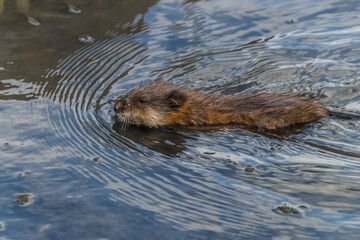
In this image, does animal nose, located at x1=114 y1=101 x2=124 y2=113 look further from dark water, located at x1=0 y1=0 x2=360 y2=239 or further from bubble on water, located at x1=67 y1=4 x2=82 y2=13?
bubble on water, located at x1=67 y1=4 x2=82 y2=13

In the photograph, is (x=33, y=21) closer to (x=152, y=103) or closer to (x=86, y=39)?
(x=86, y=39)

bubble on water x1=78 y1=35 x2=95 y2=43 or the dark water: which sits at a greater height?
bubble on water x1=78 y1=35 x2=95 y2=43

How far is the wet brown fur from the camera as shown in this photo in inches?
249

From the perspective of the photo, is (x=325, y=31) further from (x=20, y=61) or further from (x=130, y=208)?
(x=130, y=208)

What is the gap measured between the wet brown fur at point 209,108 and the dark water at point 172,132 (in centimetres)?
17

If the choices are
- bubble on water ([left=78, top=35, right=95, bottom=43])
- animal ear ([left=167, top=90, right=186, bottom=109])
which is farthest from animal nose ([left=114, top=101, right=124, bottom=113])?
bubble on water ([left=78, top=35, right=95, bottom=43])

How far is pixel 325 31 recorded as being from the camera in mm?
8086

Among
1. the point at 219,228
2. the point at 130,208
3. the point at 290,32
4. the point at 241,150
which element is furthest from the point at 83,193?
the point at 290,32

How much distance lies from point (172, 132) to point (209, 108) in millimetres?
514

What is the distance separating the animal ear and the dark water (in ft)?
1.14

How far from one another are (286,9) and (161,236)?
5.56 m

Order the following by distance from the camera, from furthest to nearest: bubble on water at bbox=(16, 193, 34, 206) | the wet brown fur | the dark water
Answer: the wet brown fur < bubble on water at bbox=(16, 193, 34, 206) < the dark water

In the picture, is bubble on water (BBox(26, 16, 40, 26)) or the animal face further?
bubble on water (BBox(26, 16, 40, 26))

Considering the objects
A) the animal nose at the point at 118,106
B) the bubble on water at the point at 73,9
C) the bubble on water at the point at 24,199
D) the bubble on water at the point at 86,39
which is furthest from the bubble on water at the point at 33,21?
the bubble on water at the point at 24,199
